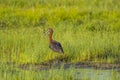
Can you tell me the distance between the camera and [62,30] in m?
13.0

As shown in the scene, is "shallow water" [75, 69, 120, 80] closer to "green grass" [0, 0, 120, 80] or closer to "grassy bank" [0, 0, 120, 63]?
"green grass" [0, 0, 120, 80]

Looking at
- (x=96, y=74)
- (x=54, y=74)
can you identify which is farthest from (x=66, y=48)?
(x=54, y=74)

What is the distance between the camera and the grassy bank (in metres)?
9.98

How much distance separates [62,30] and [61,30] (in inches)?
1.4

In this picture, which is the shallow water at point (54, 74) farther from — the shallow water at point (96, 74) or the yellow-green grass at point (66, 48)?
the yellow-green grass at point (66, 48)

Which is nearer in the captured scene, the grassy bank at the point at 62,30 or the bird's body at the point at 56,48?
the bird's body at the point at 56,48

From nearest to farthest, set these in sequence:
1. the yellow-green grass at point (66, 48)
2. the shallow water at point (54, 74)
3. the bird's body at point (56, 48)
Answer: the shallow water at point (54, 74) → the bird's body at point (56, 48) → the yellow-green grass at point (66, 48)

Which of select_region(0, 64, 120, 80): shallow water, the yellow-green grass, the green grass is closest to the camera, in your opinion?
select_region(0, 64, 120, 80): shallow water

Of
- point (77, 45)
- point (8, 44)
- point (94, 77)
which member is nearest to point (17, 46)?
point (8, 44)

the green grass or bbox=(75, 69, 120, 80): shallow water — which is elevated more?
the green grass

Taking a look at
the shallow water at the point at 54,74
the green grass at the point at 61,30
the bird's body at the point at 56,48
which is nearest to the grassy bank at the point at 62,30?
the green grass at the point at 61,30

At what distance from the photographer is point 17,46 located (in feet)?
35.6

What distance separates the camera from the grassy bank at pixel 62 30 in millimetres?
9984

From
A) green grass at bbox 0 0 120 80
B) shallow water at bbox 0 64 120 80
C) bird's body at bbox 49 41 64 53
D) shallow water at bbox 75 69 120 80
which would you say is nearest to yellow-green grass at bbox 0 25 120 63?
green grass at bbox 0 0 120 80
